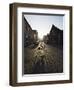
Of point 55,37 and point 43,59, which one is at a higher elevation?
point 55,37

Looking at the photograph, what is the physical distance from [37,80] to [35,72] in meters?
0.05

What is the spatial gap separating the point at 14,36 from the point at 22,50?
3.8 inches

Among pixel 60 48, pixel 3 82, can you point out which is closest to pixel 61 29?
pixel 60 48

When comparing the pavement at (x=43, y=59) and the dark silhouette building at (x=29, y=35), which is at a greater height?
the dark silhouette building at (x=29, y=35)

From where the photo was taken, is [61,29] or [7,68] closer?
[7,68]

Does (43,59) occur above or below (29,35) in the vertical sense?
below

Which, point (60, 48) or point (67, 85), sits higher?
point (60, 48)

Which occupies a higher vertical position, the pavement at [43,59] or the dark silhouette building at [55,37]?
the dark silhouette building at [55,37]

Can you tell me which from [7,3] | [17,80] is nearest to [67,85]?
[17,80]

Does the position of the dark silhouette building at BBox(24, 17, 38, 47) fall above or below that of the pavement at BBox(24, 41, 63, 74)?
above

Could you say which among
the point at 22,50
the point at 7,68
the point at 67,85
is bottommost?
the point at 67,85

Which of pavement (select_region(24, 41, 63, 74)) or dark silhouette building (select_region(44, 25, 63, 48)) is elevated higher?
dark silhouette building (select_region(44, 25, 63, 48))

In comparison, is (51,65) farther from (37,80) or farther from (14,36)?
(14,36)

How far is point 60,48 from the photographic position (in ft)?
5.82
